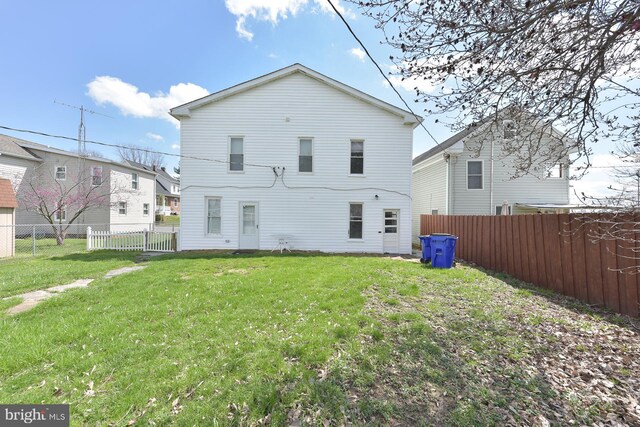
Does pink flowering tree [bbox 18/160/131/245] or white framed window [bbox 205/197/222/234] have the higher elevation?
pink flowering tree [bbox 18/160/131/245]

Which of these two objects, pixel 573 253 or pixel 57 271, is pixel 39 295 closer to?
pixel 57 271

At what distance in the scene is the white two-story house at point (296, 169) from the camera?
12070 millimetres

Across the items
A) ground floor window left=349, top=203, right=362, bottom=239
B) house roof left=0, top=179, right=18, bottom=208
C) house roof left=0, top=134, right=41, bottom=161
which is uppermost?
house roof left=0, top=134, right=41, bottom=161

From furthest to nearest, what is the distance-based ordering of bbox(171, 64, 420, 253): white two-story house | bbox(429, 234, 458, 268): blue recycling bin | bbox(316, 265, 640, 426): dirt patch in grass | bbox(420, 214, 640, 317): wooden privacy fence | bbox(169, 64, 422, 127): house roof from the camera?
bbox(171, 64, 420, 253): white two-story house → bbox(169, 64, 422, 127): house roof → bbox(429, 234, 458, 268): blue recycling bin → bbox(420, 214, 640, 317): wooden privacy fence → bbox(316, 265, 640, 426): dirt patch in grass

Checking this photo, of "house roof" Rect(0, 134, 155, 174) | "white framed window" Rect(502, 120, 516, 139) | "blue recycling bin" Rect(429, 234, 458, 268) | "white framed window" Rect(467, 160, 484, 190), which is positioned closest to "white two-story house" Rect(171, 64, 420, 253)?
"blue recycling bin" Rect(429, 234, 458, 268)

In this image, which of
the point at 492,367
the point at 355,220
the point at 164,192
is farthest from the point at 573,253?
the point at 164,192

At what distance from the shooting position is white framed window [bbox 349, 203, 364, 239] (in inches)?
481

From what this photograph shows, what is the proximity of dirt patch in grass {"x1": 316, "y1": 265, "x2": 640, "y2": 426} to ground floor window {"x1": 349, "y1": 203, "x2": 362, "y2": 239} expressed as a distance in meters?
7.20

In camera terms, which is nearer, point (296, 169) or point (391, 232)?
point (296, 169)

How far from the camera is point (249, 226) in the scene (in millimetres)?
12250

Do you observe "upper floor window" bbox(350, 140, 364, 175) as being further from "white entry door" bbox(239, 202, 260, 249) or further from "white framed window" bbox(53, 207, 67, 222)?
"white framed window" bbox(53, 207, 67, 222)

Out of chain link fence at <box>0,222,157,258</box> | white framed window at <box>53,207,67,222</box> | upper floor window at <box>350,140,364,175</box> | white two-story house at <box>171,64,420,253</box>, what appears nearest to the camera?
chain link fence at <box>0,222,157,258</box>

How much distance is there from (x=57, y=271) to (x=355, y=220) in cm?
985

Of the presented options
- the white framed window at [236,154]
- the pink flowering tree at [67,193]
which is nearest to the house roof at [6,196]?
the pink flowering tree at [67,193]
